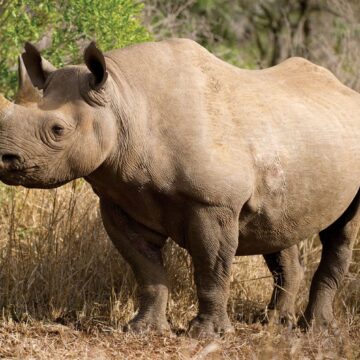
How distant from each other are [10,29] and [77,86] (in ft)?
9.22

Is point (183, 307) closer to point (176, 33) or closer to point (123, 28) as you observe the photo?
point (123, 28)

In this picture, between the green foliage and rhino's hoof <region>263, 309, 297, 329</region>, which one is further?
the green foliage

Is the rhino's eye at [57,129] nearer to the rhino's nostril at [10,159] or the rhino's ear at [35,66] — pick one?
the rhino's nostril at [10,159]

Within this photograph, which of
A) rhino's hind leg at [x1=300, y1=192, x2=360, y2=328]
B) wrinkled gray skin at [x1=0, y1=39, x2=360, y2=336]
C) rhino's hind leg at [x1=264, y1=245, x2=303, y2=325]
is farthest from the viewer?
rhino's hind leg at [x1=264, y1=245, x2=303, y2=325]

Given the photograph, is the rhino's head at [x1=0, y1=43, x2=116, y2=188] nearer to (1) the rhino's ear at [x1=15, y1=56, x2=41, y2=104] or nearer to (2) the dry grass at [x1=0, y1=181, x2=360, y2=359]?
(1) the rhino's ear at [x1=15, y1=56, x2=41, y2=104]

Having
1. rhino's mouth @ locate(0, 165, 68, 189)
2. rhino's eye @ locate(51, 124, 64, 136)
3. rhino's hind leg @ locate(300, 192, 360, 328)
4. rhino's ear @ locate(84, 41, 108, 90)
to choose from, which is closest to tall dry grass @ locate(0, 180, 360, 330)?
rhino's hind leg @ locate(300, 192, 360, 328)

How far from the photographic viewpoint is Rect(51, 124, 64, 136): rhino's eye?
6098 mm

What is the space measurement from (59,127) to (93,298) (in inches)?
68.0

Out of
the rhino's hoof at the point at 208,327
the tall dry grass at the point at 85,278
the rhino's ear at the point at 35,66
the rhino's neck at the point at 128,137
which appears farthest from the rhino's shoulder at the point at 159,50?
the rhino's hoof at the point at 208,327

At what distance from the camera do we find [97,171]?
21.1 ft

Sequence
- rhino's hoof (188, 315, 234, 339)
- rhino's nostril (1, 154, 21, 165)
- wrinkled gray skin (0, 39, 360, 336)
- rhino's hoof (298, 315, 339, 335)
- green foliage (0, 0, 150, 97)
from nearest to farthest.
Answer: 1. rhino's nostril (1, 154, 21, 165)
2. wrinkled gray skin (0, 39, 360, 336)
3. rhino's hoof (188, 315, 234, 339)
4. rhino's hoof (298, 315, 339, 335)
5. green foliage (0, 0, 150, 97)

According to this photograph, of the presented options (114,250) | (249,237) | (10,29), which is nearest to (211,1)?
(10,29)

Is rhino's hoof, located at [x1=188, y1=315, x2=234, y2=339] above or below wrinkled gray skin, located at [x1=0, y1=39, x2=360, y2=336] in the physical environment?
below

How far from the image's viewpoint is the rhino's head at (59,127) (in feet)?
19.8
